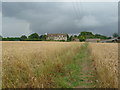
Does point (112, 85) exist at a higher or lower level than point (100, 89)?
higher

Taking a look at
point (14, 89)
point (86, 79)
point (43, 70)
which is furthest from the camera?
point (86, 79)

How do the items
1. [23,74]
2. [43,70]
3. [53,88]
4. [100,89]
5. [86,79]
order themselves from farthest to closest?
1. [86,79]
2. [43,70]
3. [23,74]
4. [53,88]
5. [100,89]

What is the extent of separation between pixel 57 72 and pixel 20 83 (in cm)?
174

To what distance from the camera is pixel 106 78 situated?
9.00 feet

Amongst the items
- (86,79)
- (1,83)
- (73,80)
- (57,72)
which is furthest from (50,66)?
(1,83)

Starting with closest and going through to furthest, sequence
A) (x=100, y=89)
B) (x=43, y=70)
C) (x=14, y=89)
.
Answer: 1. (x=14, y=89)
2. (x=100, y=89)
3. (x=43, y=70)

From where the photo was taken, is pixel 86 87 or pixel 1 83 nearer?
pixel 1 83

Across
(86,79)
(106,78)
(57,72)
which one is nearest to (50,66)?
(57,72)

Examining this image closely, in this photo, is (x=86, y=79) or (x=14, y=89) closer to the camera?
(x=14, y=89)

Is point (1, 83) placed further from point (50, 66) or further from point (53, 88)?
point (50, 66)

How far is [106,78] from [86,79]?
1083mm

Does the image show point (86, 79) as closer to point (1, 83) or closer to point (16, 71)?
point (16, 71)

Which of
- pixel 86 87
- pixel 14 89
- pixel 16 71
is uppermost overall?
pixel 16 71

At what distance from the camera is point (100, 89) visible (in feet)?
8.84
